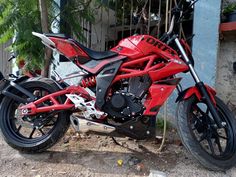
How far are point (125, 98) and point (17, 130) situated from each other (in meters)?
1.18

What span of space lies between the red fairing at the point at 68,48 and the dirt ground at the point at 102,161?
1001mm

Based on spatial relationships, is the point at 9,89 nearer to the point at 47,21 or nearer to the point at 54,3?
the point at 47,21

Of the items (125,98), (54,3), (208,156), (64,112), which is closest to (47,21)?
(54,3)

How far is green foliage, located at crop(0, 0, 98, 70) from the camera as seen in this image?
3.39 metres

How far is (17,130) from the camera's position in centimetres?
291

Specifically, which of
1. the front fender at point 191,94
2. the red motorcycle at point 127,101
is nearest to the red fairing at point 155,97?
the red motorcycle at point 127,101

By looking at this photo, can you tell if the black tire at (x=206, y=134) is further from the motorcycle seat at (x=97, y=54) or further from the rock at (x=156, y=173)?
the motorcycle seat at (x=97, y=54)

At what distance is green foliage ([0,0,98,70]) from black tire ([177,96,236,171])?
1.96m

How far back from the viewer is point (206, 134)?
272 centimetres

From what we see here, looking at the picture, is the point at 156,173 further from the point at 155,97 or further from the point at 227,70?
the point at 227,70

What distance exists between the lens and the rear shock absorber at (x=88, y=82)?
277 centimetres

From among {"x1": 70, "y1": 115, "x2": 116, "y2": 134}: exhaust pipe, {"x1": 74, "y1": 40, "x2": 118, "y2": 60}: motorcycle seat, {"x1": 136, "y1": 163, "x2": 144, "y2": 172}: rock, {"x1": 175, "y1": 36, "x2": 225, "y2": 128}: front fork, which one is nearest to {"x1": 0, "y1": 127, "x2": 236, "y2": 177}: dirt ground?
{"x1": 136, "y1": 163, "x2": 144, "y2": 172}: rock

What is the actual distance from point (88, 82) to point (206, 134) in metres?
1.25

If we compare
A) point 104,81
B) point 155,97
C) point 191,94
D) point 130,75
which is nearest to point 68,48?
point 104,81
